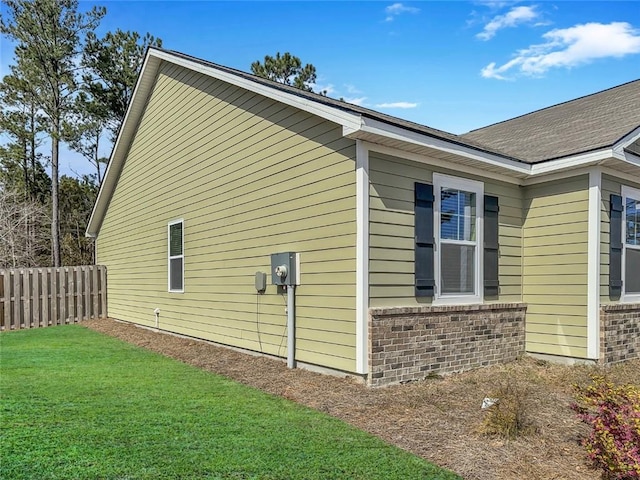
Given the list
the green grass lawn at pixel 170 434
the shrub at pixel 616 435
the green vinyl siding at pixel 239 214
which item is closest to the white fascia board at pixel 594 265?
the shrub at pixel 616 435

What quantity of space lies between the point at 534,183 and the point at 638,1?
3.68 m

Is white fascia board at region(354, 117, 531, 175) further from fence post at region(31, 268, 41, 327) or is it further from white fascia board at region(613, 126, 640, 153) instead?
fence post at region(31, 268, 41, 327)

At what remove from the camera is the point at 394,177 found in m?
5.95

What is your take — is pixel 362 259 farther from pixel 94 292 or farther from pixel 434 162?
pixel 94 292

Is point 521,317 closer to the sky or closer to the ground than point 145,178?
closer to the ground

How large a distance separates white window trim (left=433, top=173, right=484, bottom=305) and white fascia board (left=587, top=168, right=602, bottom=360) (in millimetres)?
1481

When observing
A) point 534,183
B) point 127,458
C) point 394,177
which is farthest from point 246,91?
A: point 127,458

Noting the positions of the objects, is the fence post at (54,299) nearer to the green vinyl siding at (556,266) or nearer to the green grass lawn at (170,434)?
the green grass lawn at (170,434)

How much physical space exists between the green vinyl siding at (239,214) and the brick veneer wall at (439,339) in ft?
1.10

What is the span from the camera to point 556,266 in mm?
7281

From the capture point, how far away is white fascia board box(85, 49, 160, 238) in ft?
35.9

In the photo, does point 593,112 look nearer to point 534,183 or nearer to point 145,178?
point 534,183

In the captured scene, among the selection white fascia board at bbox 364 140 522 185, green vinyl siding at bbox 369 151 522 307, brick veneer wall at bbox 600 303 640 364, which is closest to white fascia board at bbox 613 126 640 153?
white fascia board at bbox 364 140 522 185

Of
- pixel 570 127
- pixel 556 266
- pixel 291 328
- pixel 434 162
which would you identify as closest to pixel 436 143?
pixel 434 162
